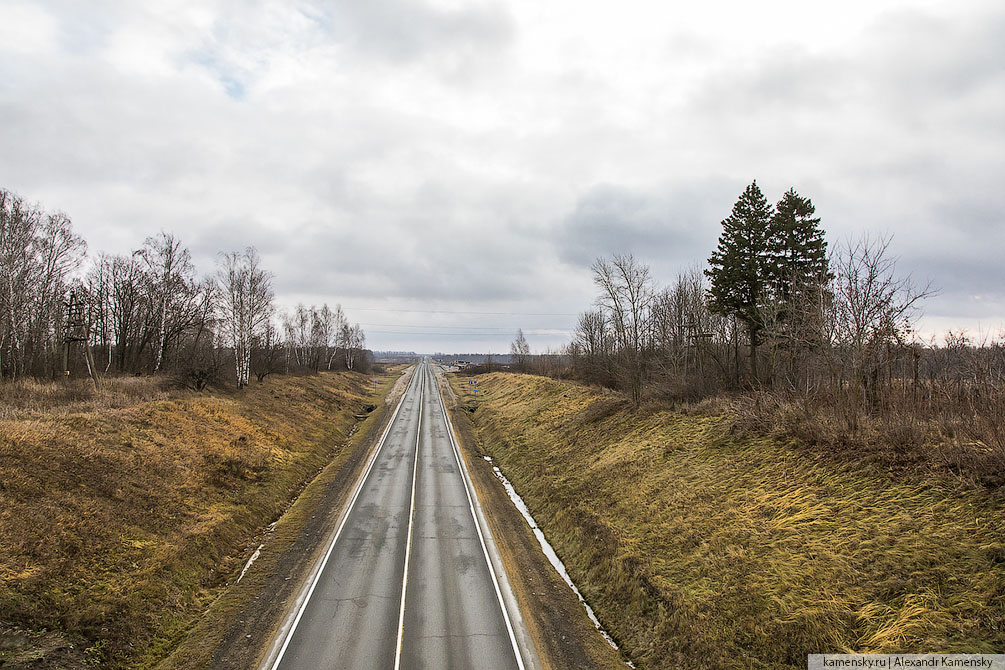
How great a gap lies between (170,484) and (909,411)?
92.4 ft

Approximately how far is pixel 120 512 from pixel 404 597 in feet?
34.5

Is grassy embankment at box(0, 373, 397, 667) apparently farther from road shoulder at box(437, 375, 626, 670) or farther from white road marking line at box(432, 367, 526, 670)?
road shoulder at box(437, 375, 626, 670)

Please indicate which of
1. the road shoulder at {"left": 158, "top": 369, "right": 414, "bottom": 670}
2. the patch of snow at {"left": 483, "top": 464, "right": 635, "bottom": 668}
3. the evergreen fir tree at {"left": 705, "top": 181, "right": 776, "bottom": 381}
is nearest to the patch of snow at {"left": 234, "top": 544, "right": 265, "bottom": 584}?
the road shoulder at {"left": 158, "top": 369, "right": 414, "bottom": 670}

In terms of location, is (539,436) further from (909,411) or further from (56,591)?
(56,591)

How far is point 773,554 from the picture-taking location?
11750 millimetres

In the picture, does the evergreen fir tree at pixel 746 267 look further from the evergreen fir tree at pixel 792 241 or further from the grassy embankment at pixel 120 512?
the grassy embankment at pixel 120 512

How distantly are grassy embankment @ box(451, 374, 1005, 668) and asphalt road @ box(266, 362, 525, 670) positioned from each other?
11.8ft

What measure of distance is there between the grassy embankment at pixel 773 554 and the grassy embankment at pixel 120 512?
12.6 metres

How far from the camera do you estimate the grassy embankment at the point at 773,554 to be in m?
8.66

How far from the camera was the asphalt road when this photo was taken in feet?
35.0

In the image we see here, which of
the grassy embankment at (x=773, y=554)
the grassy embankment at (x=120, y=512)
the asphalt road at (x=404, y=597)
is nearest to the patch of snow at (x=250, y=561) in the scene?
the grassy embankment at (x=120, y=512)

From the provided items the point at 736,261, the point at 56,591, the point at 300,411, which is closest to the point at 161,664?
the point at 56,591

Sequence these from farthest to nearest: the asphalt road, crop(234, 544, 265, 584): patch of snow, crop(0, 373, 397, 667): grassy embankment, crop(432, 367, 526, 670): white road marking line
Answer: crop(234, 544, 265, 584): patch of snow < crop(432, 367, 526, 670): white road marking line < the asphalt road < crop(0, 373, 397, 667): grassy embankment

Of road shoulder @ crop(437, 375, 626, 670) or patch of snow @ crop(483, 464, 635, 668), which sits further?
patch of snow @ crop(483, 464, 635, 668)
